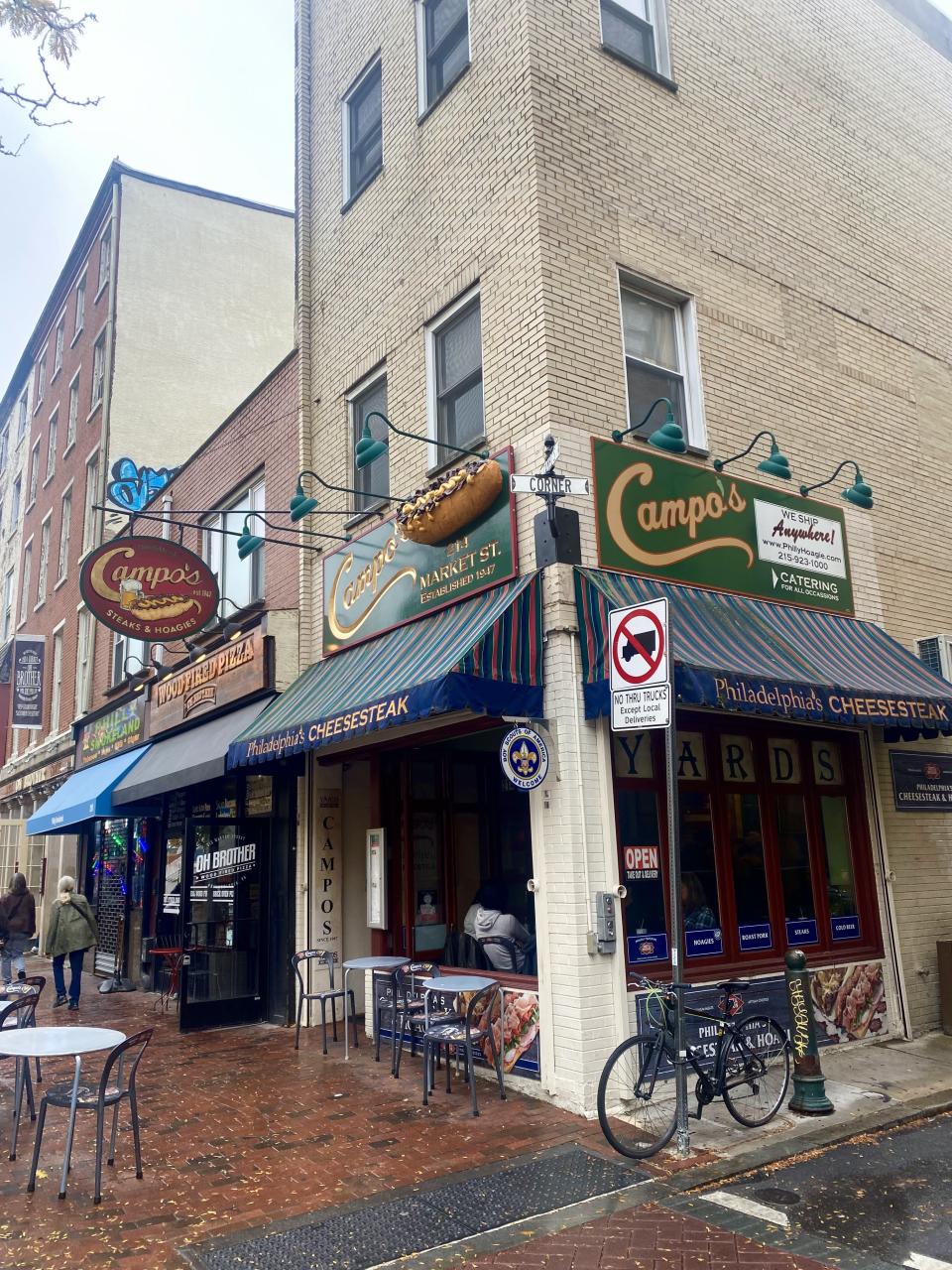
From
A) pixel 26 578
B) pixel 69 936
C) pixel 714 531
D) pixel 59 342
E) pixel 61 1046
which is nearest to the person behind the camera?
pixel 61 1046

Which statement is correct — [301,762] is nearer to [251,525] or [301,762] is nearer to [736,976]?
[251,525]

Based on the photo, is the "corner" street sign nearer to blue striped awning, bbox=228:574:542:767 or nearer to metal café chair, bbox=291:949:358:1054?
blue striped awning, bbox=228:574:542:767

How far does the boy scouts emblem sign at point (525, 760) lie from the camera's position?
23.9 ft

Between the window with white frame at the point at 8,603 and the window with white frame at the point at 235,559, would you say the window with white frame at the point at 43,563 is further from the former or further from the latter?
the window with white frame at the point at 235,559

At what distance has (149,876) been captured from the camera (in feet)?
50.0

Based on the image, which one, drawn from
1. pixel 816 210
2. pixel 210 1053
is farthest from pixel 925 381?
pixel 210 1053

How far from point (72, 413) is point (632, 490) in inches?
747

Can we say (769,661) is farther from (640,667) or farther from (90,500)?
(90,500)

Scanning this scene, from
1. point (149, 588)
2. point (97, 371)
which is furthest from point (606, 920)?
point (97, 371)

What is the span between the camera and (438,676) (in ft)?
22.7

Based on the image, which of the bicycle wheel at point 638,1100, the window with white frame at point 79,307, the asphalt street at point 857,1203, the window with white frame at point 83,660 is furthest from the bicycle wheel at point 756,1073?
the window with white frame at point 79,307

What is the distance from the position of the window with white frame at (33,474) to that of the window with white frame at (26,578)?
1324 mm

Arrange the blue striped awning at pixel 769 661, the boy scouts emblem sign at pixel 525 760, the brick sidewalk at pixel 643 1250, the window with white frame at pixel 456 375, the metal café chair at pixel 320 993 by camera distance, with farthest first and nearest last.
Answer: the metal café chair at pixel 320 993 → the window with white frame at pixel 456 375 → the boy scouts emblem sign at pixel 525 760 → the blue striped awning at pixel 769 661 → the brick sidewalk at pixel 643 1250

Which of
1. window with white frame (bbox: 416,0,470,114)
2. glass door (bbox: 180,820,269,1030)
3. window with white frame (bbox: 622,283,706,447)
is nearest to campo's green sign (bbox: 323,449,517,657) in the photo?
window with white frame (bbox: 622,283,706,447)
